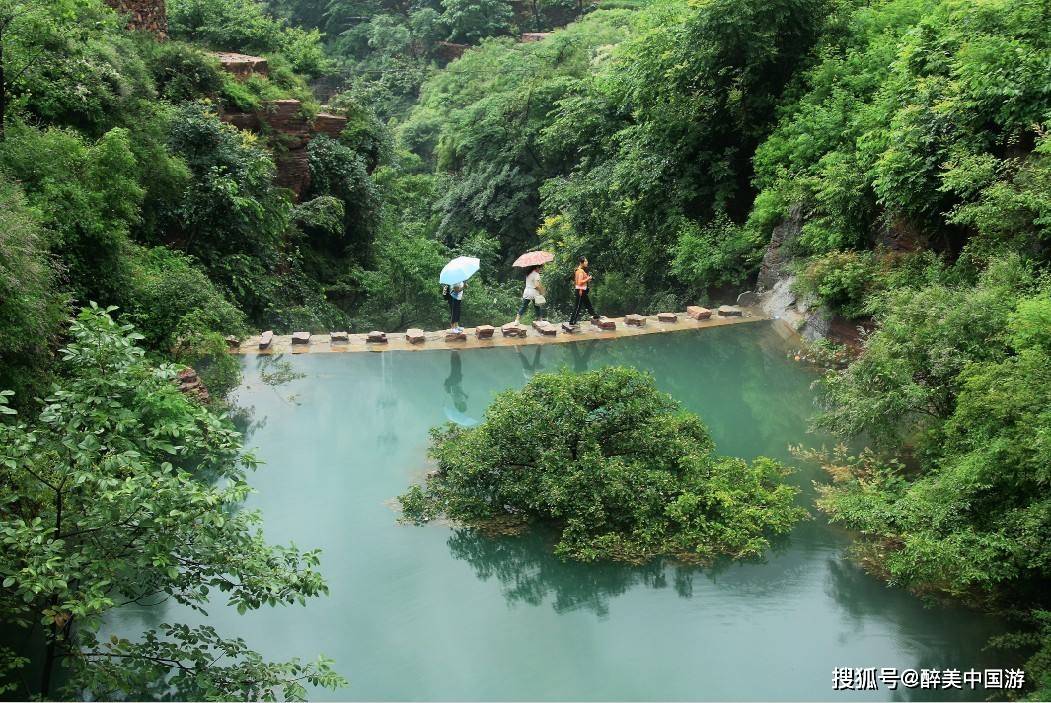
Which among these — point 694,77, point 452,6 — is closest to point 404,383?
point 694,77

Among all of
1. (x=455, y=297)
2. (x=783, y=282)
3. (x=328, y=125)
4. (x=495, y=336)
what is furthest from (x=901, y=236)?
(x=328, y=125)

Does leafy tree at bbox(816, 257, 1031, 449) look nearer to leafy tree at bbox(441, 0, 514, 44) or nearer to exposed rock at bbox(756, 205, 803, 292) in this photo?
exposed rock at bbox(756, 205, 803, 292)

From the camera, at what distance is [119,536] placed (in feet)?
14.0

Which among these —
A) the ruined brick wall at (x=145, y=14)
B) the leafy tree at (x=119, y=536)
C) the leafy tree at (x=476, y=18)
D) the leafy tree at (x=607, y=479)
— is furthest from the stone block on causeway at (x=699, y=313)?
the leafy tree at (x=476, y=18)

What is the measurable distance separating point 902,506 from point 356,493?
3936 millimetres

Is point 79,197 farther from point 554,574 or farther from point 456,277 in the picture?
point 554,574

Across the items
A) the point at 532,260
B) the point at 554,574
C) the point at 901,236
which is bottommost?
the point at 554,574

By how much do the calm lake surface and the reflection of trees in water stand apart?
12 mm

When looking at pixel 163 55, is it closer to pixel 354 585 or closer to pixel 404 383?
pixel 404 383

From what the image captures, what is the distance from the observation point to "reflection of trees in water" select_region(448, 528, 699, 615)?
5898 mm

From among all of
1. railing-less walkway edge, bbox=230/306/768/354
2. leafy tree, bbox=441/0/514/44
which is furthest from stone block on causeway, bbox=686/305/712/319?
leafy tree, bbox=441/0/514/44

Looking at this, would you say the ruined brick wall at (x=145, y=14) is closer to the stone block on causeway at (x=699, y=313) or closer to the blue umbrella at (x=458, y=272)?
the blue umbrella at (x=458, y=272)

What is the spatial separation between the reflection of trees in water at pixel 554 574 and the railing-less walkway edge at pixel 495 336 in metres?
4.49

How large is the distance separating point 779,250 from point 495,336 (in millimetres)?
3765
